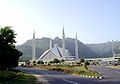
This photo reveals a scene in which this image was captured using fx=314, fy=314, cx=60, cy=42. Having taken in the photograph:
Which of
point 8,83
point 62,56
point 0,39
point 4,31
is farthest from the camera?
point 62,56

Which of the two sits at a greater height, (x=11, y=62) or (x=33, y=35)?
(x=33, y=35)

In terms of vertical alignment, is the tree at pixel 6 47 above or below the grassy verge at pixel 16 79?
above

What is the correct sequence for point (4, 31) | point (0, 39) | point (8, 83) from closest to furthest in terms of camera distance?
point (8, 83) → point (0, 39) → point (4, 31)

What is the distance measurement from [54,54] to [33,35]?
28223 millimetres

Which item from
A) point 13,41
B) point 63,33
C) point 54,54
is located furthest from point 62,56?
point 13,41

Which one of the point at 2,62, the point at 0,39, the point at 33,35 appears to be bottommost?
the point at 2,62

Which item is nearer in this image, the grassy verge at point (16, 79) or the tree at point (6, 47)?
the grassy verge at point (16, 79)

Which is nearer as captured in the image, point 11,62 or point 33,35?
point 11,62

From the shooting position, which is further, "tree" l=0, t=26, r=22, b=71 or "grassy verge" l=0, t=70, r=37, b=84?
"tree" l=0, t=26, r=22, b=71

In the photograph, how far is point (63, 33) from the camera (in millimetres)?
170375

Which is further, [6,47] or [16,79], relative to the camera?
[16,79]

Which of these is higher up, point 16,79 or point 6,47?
point 6,47

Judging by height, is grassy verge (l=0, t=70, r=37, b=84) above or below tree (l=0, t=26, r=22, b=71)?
below

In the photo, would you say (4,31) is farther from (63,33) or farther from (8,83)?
(63,33)
